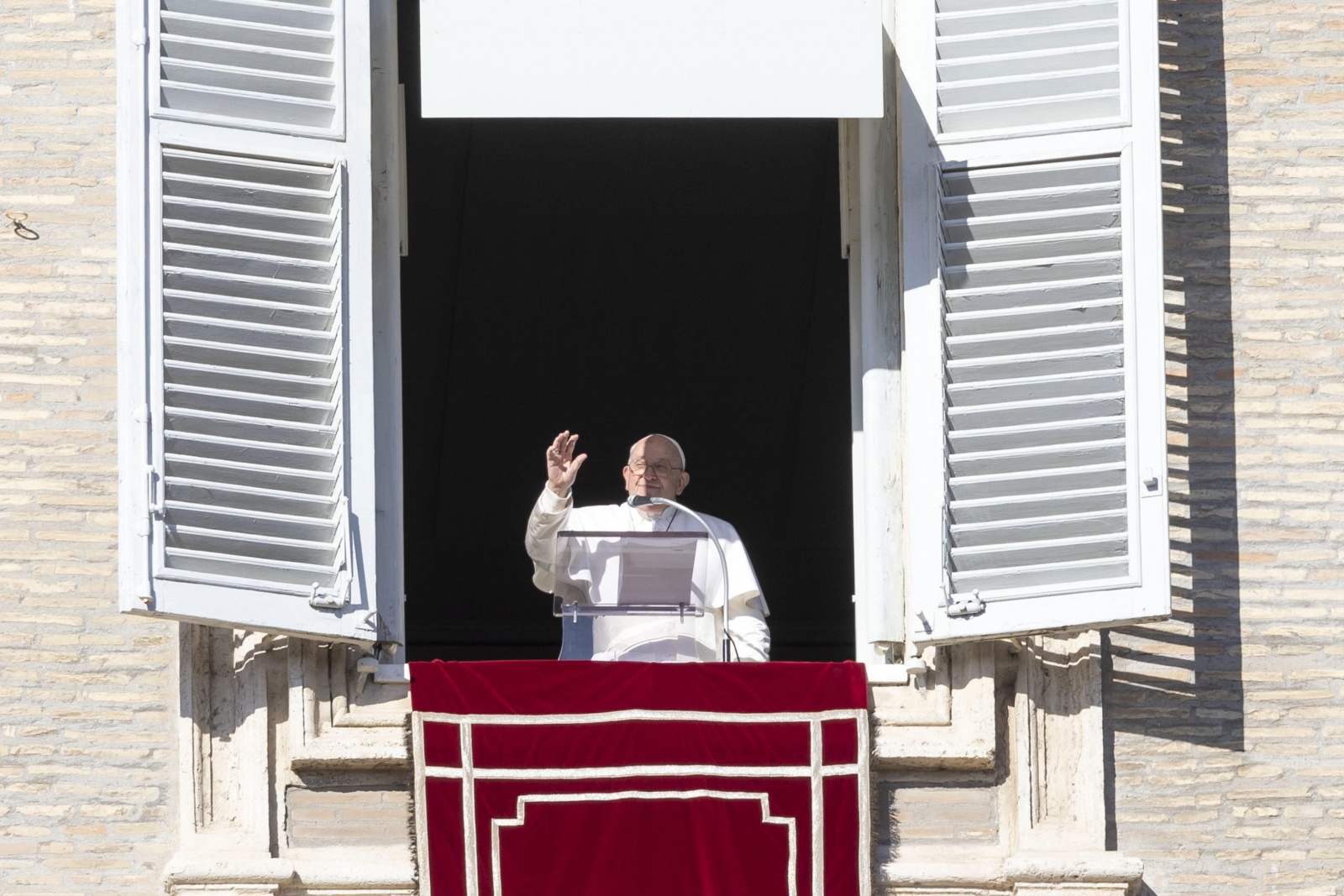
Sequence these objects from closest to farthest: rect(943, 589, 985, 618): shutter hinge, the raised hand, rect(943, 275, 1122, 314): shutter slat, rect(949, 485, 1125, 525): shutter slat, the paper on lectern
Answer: rect(943, 589, 985, 618): shutter hinge → rect(949, 485, 1125, 525): shutter slat → rect(943, 275, 1122, 314): shutter slat → the paper on lectern → the raised hand

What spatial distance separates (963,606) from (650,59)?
160 centimetres

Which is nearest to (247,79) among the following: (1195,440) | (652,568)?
(652,568)

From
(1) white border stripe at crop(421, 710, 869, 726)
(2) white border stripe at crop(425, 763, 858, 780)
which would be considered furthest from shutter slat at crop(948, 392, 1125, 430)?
(2) white border stripe at crop(425, 763, 858, 780)

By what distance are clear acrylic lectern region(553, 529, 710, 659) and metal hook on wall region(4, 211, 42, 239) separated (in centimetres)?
163

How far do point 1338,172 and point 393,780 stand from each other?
3047mm

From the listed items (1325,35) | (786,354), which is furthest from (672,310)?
(1325,35)

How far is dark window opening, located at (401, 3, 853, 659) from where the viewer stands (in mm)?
12297

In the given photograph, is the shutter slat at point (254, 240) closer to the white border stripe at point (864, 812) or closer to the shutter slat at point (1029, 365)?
the shutter slat at point (1029, 365)

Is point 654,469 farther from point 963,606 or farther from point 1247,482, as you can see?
point 1247,482

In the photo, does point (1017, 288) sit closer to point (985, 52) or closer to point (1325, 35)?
point (985, 52)

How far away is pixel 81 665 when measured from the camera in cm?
704

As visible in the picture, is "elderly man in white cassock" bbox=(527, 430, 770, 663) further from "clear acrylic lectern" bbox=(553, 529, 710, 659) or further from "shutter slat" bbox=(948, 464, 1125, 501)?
"shutter slat" bbox=(948, 464, 1125, 501)

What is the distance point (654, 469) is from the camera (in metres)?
7.95

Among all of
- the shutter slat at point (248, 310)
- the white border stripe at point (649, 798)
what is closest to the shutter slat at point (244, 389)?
the shutter slat at point (248, 310)
